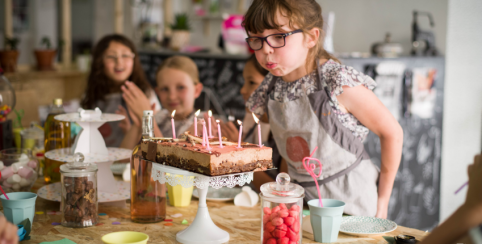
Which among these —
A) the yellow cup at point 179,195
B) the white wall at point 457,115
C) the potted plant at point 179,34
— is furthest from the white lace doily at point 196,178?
the potted plant at point 179,34

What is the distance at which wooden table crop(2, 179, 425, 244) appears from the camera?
4.12ft

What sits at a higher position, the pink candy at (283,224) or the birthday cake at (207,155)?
the birthday cake at (207,155)

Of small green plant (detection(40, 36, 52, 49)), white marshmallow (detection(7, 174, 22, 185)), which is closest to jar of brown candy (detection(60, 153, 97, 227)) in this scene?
white marshmallow (detection(7, 174, 22, 185))

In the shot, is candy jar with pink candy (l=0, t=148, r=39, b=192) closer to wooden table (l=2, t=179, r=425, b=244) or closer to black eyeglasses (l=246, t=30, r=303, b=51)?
wooden table (l=2, t=179, r=425, b=244)

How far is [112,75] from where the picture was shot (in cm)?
267

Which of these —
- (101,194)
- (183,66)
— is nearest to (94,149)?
(101,194)

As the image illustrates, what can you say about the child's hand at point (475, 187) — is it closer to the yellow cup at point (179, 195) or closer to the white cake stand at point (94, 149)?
the yellow cup at point (179, 195)

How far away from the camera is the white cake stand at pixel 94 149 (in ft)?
4.93

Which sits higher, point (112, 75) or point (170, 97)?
point (112, 75)

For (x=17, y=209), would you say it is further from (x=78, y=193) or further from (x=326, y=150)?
(x=326, y=150)

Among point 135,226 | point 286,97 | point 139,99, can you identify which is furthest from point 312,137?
point 139,99

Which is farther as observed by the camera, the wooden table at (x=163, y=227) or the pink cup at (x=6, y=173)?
the pink cup at (x=6, y=173)

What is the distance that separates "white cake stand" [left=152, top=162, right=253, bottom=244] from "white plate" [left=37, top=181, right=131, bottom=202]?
0.33m

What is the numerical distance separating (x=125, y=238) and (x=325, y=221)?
543 mm
